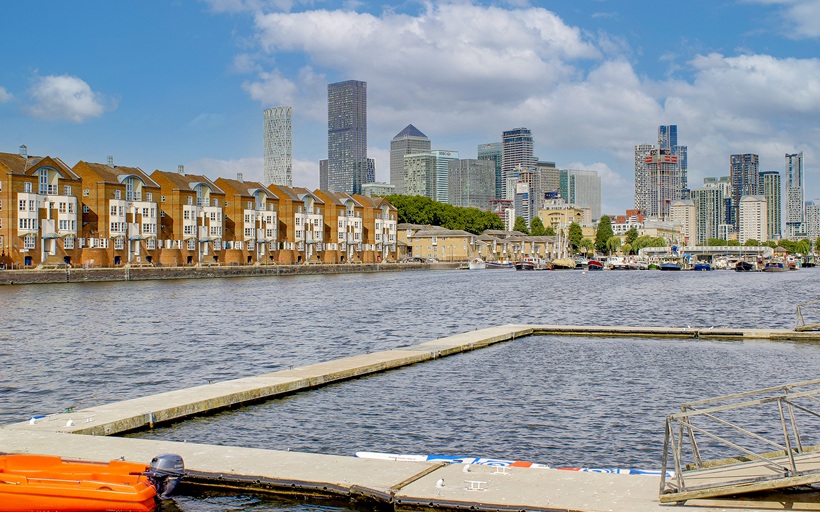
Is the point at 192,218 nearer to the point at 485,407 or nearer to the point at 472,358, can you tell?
the point at 472,358

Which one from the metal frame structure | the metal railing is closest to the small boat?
the metal frame structure

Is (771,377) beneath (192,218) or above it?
beneath

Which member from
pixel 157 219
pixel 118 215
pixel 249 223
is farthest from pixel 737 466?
pixel 249 223

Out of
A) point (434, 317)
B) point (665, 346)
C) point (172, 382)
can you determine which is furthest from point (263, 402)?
point (434, 317)

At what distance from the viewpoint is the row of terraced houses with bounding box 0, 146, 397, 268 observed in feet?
361

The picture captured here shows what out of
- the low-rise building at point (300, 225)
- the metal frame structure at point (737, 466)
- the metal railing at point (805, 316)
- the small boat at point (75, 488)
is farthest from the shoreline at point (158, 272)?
the metal frame structure at point (737, 466)

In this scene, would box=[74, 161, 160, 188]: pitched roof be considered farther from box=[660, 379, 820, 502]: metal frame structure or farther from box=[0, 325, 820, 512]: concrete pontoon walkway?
box=[660, 379, 820, 502]: metal frame structure

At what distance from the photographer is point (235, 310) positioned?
66.8 meters

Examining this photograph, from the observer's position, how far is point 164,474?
586 inches

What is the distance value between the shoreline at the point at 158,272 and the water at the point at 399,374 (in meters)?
34.1

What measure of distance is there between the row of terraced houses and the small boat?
10251 centimetres

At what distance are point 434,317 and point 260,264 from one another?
96.9m

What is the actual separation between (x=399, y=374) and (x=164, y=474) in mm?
16877

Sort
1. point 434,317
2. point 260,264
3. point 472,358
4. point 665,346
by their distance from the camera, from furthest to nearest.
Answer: point 260,264
point 434,317
point 665,346
point 472,358
